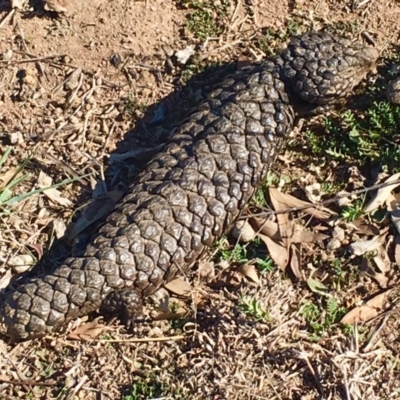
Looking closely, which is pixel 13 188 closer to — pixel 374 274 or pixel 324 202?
pixel 324 202

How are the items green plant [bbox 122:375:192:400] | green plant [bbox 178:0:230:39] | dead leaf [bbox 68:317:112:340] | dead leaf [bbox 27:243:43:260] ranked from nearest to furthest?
green plant [bbox 122:375:192:400]
dead leaf [bbox 68:317:112:340]
dead leaf [bbox 27:243:43:260]
green plant [bbox 178:0:230:39]

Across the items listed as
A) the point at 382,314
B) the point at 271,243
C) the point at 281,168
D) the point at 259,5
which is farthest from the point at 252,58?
the point at 382,314

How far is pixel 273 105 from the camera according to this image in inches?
223

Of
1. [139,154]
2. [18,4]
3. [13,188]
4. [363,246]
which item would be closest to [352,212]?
[363,246]

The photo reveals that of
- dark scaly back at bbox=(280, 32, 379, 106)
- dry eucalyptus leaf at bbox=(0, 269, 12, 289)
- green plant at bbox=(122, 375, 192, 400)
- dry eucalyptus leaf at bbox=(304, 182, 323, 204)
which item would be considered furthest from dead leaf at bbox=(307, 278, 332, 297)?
dry eucalyptus leaf at bbox=(0, 269, 12, 289)

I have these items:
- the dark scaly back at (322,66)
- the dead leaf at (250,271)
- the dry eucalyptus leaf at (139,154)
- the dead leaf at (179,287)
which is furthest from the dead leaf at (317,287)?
the dry eucalyptus leaf at (139,154)

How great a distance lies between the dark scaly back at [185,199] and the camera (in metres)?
5.32

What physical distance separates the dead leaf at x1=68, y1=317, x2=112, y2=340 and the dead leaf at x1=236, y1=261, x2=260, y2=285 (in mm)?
845

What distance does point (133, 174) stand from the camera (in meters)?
5.95

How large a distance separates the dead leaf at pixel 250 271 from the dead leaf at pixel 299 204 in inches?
18.0

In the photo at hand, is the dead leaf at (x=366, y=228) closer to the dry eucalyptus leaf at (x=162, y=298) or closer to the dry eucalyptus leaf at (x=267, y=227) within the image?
the dry eucalyptus leaf at (x=267, y=227)

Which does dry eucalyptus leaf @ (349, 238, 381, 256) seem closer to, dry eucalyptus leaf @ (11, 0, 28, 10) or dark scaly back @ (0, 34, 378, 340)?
dark scaly back @ (0, 34, 378, 340)

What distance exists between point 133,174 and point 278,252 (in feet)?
3.52

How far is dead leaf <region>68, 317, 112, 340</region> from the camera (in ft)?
17.8
